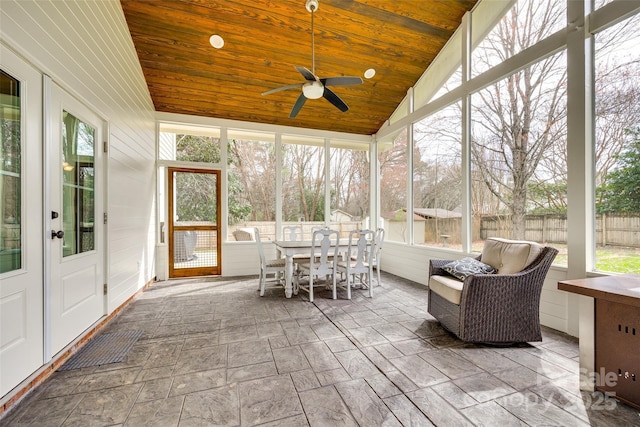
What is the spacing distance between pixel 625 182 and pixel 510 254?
1.10 metres

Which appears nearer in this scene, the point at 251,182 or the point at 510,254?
the point at 510,254

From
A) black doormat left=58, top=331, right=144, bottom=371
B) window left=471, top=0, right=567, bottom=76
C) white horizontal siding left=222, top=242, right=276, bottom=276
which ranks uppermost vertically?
window left=471, top=0, right=567, bottom=76

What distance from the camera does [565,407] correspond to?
167 cm

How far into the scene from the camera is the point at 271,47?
4055 mm

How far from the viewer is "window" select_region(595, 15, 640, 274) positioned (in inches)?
94.8

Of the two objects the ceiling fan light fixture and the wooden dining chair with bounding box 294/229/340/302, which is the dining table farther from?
the ceiling fan light fixture

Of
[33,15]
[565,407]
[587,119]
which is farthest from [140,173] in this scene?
[587,119]

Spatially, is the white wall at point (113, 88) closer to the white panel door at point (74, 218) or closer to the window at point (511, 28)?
the white panel door at point (74, 218)

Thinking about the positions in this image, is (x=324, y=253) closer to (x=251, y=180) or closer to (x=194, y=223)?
(x=251, y=180)

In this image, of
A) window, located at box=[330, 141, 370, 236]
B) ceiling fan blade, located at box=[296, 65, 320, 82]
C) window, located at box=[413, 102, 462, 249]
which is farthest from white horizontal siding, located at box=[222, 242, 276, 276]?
ceiling fan blade, located at box=[296, 65, 320, 82]

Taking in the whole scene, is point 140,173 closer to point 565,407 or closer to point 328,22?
point 328,22

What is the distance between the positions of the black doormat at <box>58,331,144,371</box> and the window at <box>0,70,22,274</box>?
3.06ft

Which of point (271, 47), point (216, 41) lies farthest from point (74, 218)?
point (271, 47)

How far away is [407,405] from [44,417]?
2.13 meters
